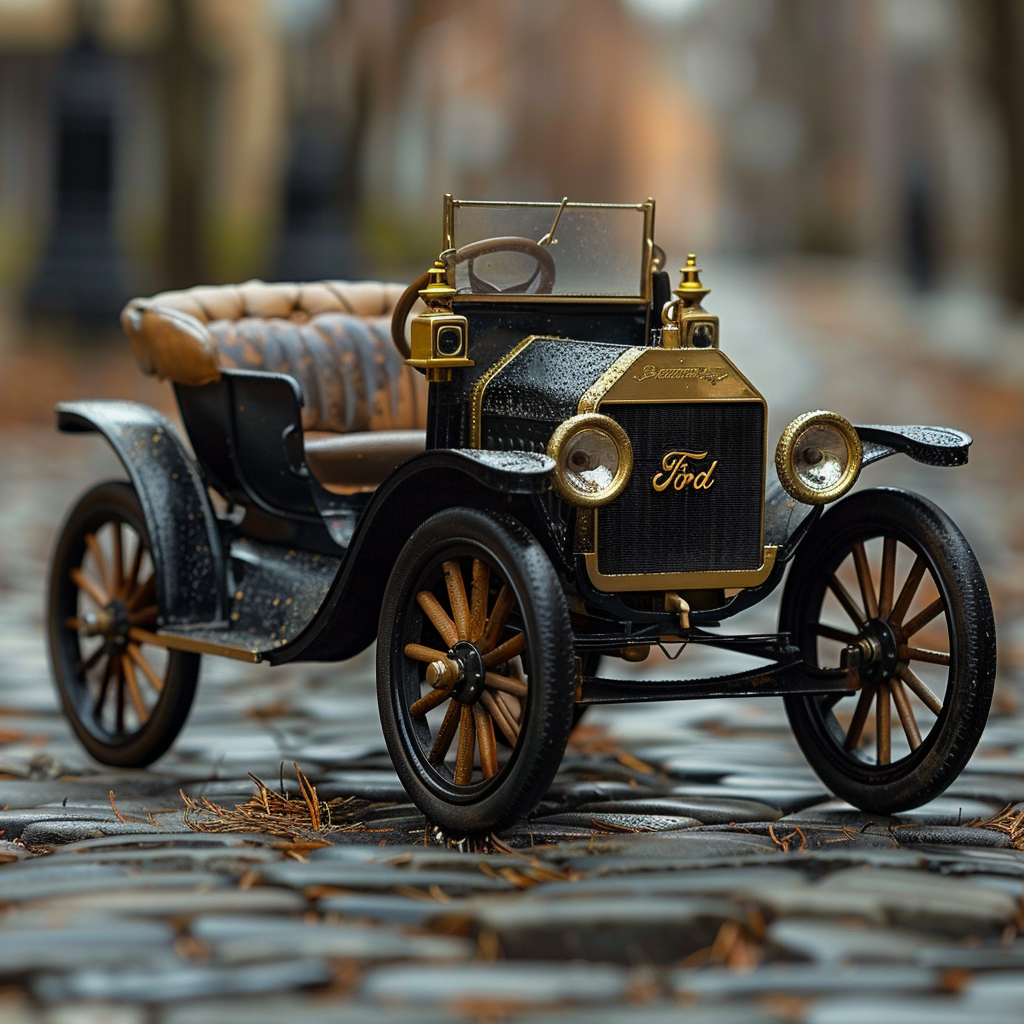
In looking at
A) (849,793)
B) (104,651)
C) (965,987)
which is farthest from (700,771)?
(965,987)

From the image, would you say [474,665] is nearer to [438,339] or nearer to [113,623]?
[438,339]

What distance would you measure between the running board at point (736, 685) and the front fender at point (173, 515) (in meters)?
1.53

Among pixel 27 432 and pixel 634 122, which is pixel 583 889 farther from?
pixel 634 122

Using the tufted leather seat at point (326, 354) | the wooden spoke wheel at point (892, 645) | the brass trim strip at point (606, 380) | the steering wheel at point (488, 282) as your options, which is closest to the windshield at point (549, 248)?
the steering wheel at point (488, 282)

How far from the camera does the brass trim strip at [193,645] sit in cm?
500

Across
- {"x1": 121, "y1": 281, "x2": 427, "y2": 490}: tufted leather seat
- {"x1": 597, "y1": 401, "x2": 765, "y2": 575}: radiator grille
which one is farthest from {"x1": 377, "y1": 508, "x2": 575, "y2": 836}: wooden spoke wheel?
{"x1": 121, "y1": 281, "x2": 427, "y2": 490}: tufted leather seat

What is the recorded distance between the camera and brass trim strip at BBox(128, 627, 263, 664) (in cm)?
500

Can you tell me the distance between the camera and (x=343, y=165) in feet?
85.0

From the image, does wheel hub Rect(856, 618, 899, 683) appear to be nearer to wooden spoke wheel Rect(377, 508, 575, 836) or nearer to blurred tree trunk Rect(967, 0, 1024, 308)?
wooden spoke wheel Rect(377, 508, 575, 836)

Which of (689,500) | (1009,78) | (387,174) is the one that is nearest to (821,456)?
(689,500)

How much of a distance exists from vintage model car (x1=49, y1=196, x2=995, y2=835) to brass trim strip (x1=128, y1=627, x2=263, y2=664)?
12 millimetres

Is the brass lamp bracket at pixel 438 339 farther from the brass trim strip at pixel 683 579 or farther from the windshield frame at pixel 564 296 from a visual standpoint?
the brass trim strip at pixel 683 579

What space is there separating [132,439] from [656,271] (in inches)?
66.0

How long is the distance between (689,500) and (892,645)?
669 mm
